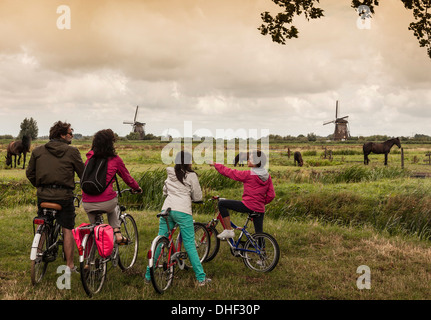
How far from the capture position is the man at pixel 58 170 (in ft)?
18.2

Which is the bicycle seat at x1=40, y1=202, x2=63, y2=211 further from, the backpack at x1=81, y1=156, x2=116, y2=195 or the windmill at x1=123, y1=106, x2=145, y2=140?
the windmill at x1=123, y1=106, x2=145, y2=140

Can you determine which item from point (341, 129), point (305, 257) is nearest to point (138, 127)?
point (341, 129)

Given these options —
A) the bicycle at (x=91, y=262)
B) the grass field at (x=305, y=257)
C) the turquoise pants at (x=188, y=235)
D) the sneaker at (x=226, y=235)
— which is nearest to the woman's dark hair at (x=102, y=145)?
the bicycle at (x=91, y=262)

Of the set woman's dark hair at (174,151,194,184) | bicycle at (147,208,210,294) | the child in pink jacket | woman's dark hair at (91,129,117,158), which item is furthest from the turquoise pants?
woman's dark hair at (91,129,117,158)

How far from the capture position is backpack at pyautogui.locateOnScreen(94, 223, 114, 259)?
5.27 metres

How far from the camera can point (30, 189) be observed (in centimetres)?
1709

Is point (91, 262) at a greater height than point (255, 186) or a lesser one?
lesser

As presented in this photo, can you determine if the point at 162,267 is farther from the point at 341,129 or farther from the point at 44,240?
the point at 341,129

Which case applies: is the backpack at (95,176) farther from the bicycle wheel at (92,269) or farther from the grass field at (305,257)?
the grass field at (305,257)

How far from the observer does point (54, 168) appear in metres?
5.56

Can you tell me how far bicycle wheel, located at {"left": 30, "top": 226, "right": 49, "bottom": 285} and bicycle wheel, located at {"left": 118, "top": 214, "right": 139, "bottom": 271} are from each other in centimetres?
119

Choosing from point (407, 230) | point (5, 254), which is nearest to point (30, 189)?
point (5, 254)

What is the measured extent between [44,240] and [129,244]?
139 centimetres
